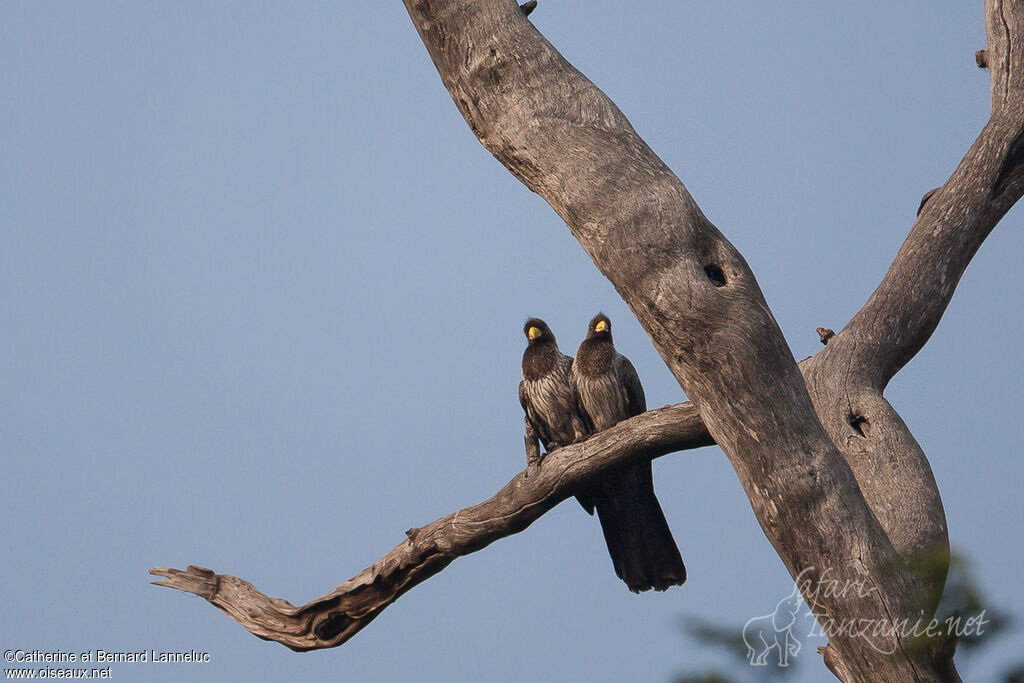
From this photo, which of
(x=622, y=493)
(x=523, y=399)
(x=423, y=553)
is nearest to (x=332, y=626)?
(x=423, y=553)

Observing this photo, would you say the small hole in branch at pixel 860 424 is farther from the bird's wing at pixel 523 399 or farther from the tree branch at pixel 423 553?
the bird's wing at pixel 523 399

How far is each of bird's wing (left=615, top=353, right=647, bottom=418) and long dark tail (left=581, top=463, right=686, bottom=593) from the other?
0.41 metres

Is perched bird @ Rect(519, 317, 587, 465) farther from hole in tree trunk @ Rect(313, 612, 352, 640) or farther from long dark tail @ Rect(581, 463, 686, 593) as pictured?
hole in tree trunk @ Rect(313, 612, 352, 640)

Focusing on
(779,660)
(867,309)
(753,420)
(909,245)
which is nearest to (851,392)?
(867,309)

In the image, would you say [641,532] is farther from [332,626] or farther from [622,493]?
[332,626]

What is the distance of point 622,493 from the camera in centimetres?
473

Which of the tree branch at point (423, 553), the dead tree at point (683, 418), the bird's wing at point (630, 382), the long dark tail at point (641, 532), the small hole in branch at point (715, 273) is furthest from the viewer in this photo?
the bird's wing at point (630, 382)

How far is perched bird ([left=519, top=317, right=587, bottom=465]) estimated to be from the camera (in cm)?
505

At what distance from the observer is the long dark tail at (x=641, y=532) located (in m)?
4.66

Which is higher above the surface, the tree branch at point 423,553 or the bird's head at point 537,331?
the bird's head at point 537,331

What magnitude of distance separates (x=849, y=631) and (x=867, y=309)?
2.09 metres

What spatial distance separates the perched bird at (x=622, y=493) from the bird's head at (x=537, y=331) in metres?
0.31

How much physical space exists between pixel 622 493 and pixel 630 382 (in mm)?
567

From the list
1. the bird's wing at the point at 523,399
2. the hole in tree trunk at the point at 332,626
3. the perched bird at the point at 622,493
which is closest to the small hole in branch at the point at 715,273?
the perched bird at the point at 622,493
